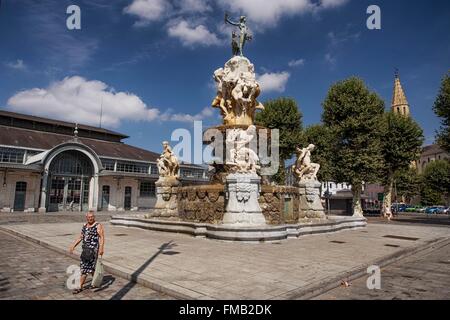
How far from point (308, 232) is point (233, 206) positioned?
3.94m

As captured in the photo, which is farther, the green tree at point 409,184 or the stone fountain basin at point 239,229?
the green tree at point 409,184

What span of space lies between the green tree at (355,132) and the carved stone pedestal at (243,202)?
2023 cm

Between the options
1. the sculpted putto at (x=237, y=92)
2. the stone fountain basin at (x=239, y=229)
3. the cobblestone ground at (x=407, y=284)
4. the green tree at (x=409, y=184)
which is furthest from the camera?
the green tree at (x=409, y=184)

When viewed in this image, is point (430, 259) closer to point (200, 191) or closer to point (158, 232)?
point (200, 191)

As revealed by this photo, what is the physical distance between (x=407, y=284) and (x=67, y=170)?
36.8 meters

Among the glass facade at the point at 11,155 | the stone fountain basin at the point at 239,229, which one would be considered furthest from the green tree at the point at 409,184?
the glass facade at the point at 11,155

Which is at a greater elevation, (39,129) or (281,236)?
(39,129)

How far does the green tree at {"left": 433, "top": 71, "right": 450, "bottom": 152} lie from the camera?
25.9 meters

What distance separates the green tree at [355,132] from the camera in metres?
29.5

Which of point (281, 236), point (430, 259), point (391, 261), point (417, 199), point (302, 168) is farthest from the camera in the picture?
point (417, 199)

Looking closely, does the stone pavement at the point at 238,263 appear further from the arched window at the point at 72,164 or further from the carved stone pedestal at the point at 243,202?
the arched window at the point at 72,164

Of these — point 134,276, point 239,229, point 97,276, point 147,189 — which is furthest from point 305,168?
point 147,189

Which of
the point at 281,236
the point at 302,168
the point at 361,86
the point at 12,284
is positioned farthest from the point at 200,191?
the point at 361,86

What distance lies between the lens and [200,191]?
14141 millimetres
